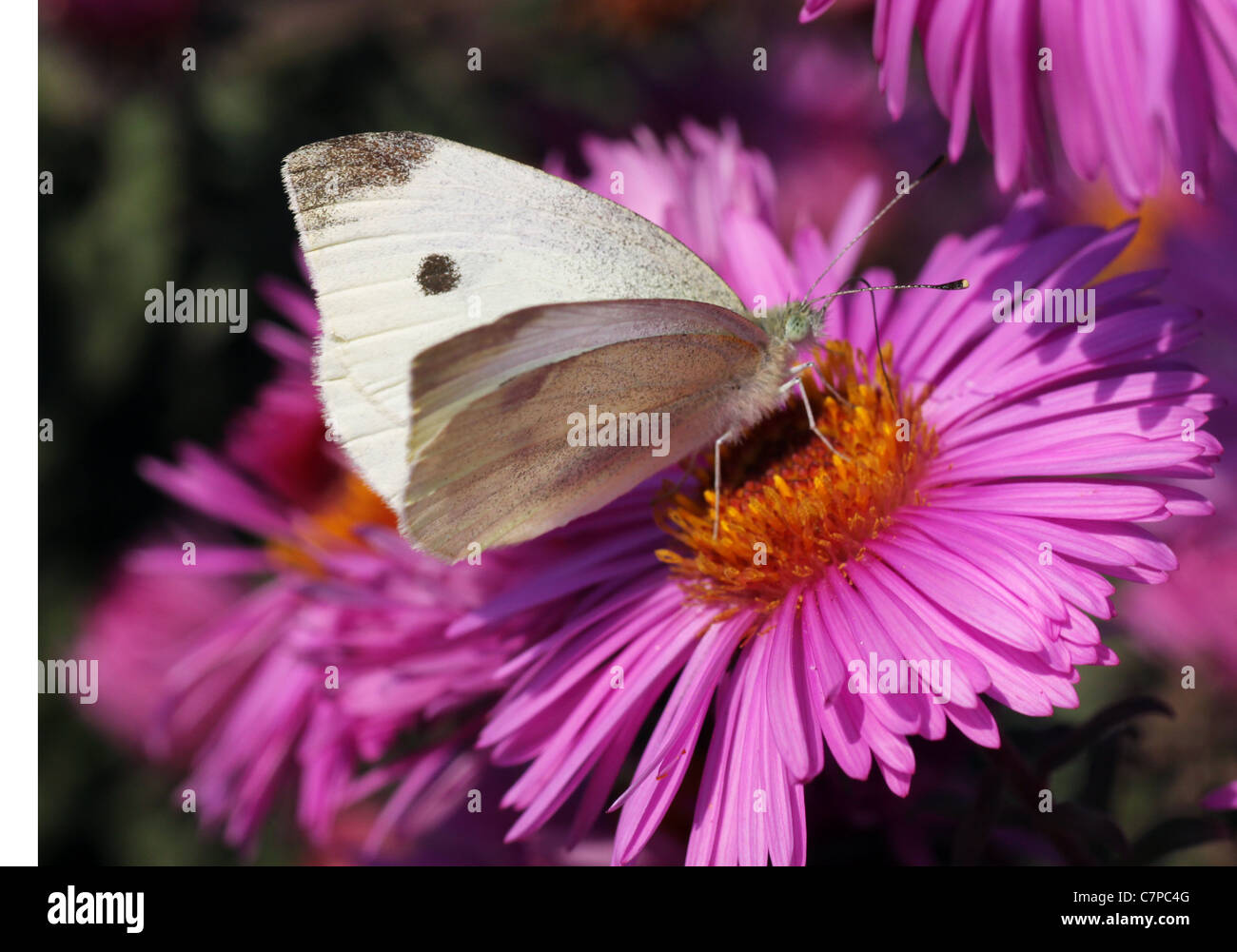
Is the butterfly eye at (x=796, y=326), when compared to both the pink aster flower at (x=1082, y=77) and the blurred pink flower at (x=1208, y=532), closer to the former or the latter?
the pink aster flower at (x=1082, y=77)

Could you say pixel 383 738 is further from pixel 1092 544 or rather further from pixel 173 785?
pixel 173 785

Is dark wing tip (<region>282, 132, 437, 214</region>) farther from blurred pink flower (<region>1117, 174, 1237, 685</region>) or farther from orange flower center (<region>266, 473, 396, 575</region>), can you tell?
blurred pink flower (<region>1117, 174, 1237, 685</region>)

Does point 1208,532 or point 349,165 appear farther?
point 1208,532

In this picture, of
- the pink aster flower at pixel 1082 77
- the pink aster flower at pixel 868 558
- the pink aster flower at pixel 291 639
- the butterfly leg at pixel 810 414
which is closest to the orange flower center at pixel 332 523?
the pink aster flower at pixel 291 639

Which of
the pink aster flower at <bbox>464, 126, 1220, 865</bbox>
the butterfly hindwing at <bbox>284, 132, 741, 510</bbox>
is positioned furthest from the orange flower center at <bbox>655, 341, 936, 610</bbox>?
the butterfly hindwing at <bbox>284, 132, 741, 510</bbox>

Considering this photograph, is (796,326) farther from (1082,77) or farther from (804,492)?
(1082,77)

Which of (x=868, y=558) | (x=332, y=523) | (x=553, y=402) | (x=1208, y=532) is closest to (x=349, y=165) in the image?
(x=553, y=402)
